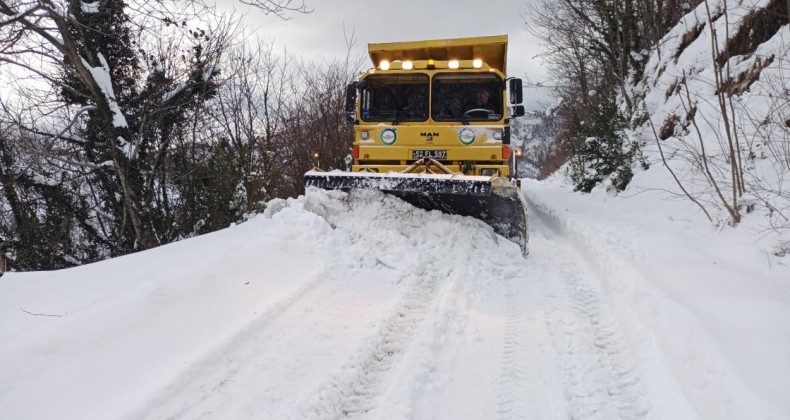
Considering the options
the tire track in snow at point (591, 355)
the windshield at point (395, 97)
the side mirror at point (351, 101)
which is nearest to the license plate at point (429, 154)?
the windshield at point (395, 97)

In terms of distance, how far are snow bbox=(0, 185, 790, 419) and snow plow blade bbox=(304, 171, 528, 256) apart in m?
0.61

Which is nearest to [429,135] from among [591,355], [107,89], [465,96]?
[465,96]

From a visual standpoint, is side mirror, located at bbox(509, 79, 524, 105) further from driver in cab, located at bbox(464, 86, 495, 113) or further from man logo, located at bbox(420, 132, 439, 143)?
man logo, located at bbox(420, 132, 439, 143)

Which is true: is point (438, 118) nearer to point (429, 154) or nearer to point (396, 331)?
point (429, 154)

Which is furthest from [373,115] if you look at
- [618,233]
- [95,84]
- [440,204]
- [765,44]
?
[765,44]

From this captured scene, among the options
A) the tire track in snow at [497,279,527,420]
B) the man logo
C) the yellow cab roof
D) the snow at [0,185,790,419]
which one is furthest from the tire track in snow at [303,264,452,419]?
the yellow cab roof

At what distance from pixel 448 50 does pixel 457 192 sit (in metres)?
3.65

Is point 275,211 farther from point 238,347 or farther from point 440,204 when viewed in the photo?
point 238,347

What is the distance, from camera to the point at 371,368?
10.2 feet

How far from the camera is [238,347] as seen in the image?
3.31m

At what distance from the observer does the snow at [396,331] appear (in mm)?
2627

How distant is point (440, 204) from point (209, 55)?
26.3ft

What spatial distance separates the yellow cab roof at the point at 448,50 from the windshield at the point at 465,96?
2.90 feet

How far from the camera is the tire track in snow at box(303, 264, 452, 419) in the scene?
265 centimetres
